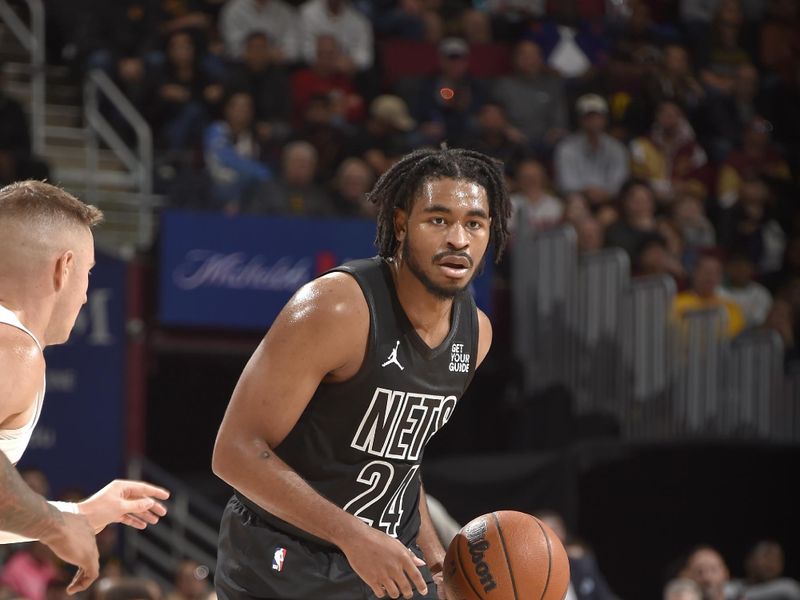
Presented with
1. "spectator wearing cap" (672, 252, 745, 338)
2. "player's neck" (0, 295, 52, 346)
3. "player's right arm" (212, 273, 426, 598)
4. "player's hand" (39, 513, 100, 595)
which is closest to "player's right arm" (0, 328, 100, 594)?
"player's hand" (39, 513, 100, 595)

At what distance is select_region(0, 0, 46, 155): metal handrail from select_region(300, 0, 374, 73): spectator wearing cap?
2277 millimetres

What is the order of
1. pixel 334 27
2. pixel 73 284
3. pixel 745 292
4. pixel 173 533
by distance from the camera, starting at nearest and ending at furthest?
1. pixel 73 284
2. pixel 173 533
3. pixel 745 292
4. pixel 334 27

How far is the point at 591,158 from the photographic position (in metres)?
11.9

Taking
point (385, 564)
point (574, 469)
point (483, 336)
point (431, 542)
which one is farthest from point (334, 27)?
point (385, 564)

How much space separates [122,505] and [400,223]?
1.20 metres

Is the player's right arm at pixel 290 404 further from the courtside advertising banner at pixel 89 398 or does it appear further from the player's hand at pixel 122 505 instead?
the courtside advertising banner at pixel 89 398

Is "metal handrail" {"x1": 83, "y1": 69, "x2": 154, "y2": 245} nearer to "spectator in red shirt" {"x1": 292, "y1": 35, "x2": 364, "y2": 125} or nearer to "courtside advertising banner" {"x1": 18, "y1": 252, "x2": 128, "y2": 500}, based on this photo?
"courtside advertising banner" {"x1": 18, "y1": 252, "x2": 128, "y2": 500}

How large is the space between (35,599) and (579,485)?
12.3 feet

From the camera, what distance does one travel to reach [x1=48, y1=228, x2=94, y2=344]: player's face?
3564 mm

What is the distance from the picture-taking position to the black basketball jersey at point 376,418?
3977mm

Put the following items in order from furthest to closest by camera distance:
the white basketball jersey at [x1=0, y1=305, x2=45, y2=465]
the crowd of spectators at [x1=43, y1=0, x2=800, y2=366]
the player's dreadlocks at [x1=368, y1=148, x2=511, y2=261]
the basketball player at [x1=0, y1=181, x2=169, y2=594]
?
1. the crowd of spectators at [x1=43, y1=0, x2=800, y2=366]
2. the player's dreadlocks at [x1=368, y1=148, x2=511, y2=261]
3. the white basketball jersey at [x1=0, y1=305, x2=45, y2=465]
4. the basketball player at [x1=0, y1=181, x2=169, y2=594]

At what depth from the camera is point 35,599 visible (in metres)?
8.07

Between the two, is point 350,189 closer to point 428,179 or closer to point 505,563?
point 428,179

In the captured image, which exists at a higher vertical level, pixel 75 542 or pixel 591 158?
pixel 591 158
